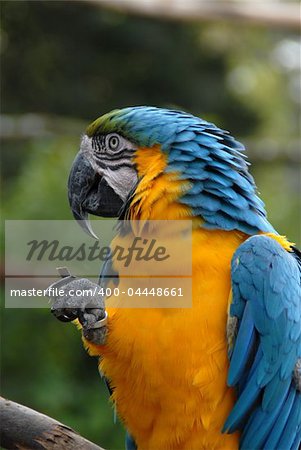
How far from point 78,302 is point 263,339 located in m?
0.59

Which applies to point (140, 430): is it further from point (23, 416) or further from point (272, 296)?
point (272, 296)

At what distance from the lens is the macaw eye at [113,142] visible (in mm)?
2629

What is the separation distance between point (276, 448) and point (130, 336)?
61 cm

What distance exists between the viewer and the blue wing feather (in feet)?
Answer: 7.72

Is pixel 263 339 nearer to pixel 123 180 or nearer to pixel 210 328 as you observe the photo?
pixel 210 328

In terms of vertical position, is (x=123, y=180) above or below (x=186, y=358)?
above

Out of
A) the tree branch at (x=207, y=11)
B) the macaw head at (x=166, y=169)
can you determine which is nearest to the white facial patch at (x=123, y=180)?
the macaw head at (x=166, y=169)

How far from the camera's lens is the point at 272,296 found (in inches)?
92.6

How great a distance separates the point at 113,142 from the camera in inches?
104

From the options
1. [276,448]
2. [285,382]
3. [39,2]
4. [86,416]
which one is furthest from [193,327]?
[39,2]

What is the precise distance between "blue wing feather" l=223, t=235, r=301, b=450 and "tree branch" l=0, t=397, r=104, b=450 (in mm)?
503

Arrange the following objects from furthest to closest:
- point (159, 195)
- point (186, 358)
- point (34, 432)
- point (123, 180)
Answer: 1. point (123, 180)
2. point (159, 195)
3. point (186, 358)
4. point (34, 432)

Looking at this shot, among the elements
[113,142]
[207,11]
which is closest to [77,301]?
[113,142]

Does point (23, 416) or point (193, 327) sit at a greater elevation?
point (193, 327)
